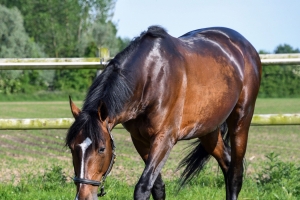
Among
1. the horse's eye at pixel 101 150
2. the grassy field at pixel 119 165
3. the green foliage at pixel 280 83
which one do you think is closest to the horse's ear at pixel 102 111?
the horse's eye at pixel 101 150

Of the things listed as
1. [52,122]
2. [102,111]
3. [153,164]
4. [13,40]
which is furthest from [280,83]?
[102,111]

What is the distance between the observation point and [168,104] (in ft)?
13.7

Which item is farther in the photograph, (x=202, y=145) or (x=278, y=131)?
(x=278, y=131)

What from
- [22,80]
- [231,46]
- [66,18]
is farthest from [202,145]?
[66,18]

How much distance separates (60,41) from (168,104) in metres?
57.7

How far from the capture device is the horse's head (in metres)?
3.37

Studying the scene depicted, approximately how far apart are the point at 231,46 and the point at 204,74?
767 millimetres

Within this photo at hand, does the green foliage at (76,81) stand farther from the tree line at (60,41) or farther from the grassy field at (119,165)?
the grassy field at (119,165)

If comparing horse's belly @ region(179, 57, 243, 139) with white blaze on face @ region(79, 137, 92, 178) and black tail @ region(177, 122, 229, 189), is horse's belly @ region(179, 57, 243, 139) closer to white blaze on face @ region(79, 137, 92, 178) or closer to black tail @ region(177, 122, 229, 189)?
black tail @ region(177, 122, 229, 189)

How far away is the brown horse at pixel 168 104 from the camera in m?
3.47

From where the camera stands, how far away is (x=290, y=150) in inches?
400

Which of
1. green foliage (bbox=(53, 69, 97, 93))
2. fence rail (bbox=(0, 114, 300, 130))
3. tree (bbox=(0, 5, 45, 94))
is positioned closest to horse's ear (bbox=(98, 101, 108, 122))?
fence rail (bbox=(0, 114, 300, 130))

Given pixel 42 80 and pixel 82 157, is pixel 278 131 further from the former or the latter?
pixel 42 80

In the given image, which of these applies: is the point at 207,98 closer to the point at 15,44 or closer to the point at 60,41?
the point at 15,44
